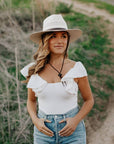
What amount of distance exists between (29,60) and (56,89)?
227 centimetres

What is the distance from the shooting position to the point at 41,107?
1576mm

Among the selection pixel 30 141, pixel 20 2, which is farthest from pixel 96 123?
pixel 20 2

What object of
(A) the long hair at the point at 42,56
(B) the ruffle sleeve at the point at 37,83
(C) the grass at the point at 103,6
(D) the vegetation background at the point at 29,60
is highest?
(C) the grass at the point at 103,6

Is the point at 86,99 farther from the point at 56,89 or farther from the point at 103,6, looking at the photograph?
the point at 103,6

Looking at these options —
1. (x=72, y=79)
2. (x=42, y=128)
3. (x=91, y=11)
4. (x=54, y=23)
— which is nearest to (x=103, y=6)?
(x=91, y=11)

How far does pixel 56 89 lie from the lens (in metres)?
1.46

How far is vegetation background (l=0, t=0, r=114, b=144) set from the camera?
2.71 meters

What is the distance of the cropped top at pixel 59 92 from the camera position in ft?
4.81

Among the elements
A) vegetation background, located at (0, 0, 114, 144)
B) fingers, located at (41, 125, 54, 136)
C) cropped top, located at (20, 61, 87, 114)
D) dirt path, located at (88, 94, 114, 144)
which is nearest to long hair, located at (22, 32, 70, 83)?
cropped top, located at (20, 61, 87, 114)

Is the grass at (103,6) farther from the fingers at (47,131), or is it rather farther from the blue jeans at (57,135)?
the fingers at (47,131)

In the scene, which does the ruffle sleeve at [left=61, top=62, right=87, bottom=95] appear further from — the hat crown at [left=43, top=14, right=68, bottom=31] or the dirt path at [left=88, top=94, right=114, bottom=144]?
the dirt path at [left=88, top=94, right=114, bottom=144]

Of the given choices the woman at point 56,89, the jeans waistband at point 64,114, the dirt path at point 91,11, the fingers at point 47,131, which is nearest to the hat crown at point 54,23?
the woman at point 56,89

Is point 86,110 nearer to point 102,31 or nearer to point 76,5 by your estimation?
point 102,31

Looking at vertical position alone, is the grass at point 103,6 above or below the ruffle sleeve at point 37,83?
above
